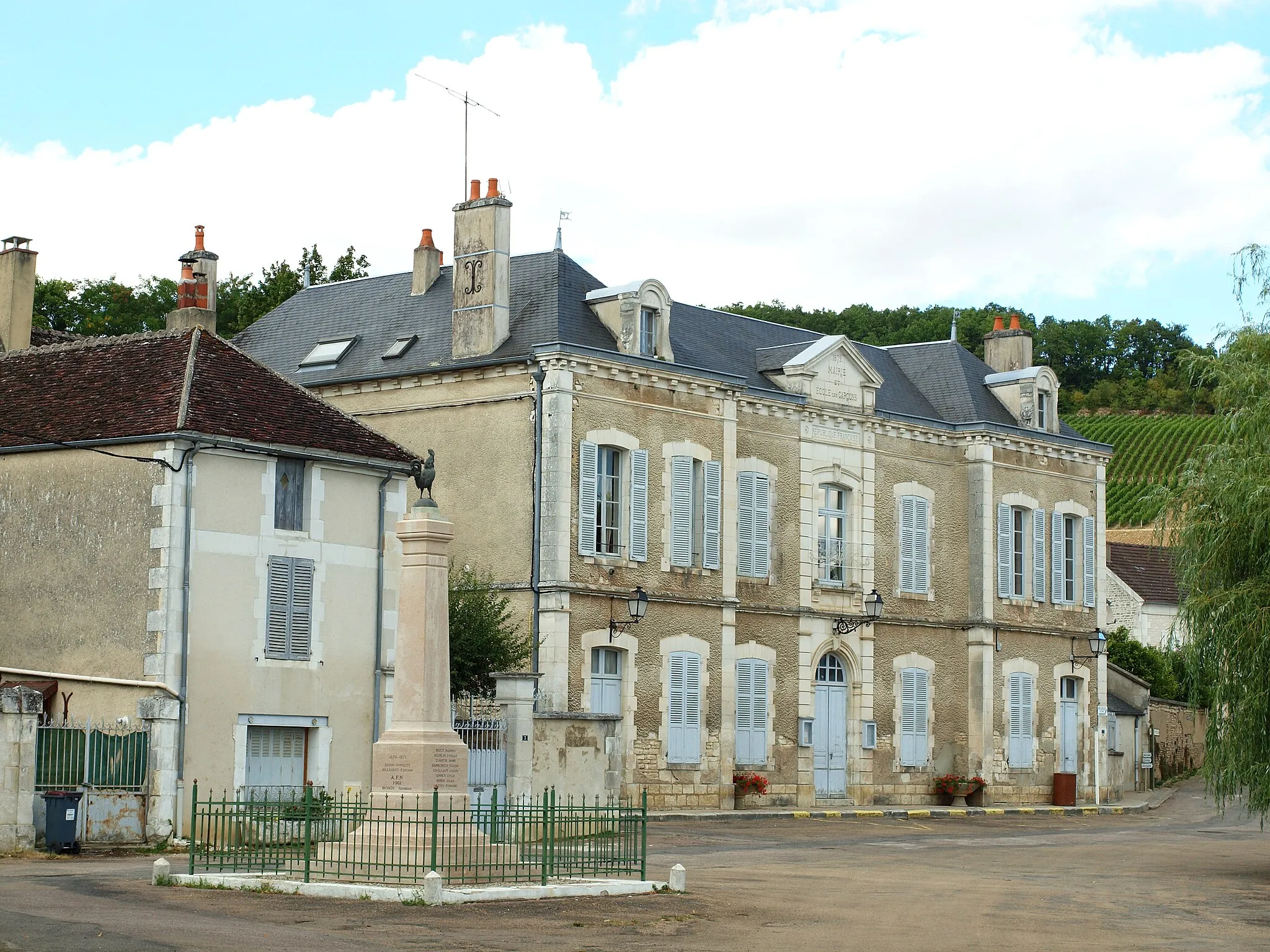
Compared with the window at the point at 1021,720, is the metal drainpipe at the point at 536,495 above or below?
above

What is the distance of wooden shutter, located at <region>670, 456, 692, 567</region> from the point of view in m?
30.9

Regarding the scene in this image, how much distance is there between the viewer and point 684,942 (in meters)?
13.8

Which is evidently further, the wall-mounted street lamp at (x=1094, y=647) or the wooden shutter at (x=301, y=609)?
the wall-mounted street lamp at (x=1094, y=647)

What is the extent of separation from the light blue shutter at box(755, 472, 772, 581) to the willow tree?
10268mm

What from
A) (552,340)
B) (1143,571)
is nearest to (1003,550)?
(552,340)

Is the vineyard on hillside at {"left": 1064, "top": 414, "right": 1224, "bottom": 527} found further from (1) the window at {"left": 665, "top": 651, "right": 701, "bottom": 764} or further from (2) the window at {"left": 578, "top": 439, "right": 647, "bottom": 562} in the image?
(2) the window at {"left": 578, "top": 439, "right": 647, "bottom": 562}

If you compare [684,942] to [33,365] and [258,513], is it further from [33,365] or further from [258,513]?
Result: [33,365]

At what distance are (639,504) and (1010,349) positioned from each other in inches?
524

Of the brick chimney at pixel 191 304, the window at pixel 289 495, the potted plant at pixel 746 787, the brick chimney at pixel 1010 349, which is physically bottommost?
the potted plant at pixel 746 787

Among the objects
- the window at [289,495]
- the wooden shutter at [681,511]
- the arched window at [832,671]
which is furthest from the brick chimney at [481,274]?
the arched window at [832,671]

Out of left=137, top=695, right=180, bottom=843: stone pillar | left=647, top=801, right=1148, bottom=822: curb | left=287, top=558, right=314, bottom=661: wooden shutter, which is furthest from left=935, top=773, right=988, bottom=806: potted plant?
left=137, top=695, right=180, bottom=843: stone pillar

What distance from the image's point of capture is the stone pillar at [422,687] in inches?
653

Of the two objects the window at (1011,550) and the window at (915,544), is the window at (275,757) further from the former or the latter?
the window at (1011,550)

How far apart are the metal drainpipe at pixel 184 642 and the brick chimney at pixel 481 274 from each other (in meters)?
8.60
